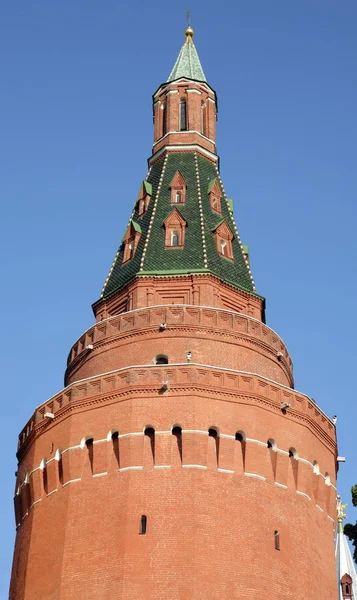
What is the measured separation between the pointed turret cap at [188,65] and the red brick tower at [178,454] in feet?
27.1

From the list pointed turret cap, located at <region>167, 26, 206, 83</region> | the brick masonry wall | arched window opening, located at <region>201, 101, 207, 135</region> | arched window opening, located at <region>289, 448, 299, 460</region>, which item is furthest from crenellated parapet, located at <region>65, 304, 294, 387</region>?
pointed turret cap, located at <region>167, 26, 206, 83</region>

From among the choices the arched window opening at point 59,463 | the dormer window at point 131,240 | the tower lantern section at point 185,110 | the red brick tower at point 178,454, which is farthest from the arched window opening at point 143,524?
the tower lantern section at point 185,110

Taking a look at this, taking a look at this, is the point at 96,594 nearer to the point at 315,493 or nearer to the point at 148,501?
the point at 148,501

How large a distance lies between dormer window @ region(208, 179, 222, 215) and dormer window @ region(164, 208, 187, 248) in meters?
1.61

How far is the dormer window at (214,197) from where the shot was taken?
40.4 metres

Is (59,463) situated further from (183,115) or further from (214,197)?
(183,115)

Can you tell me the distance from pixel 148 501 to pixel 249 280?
1107cm

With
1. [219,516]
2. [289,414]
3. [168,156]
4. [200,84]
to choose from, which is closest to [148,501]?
[219,516]

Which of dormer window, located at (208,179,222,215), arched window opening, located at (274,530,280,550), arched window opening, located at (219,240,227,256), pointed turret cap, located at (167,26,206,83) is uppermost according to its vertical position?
pointed turret cap, located at (167,26,206,83)

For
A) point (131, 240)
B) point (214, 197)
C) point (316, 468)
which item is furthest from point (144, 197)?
point (316, 468)

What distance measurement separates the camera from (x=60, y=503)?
1270 inches

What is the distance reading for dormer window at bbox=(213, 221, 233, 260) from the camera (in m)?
38.9

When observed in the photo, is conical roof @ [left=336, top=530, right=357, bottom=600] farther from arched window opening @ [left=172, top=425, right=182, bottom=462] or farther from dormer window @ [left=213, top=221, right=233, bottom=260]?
dormer window @ [left=213, top=221, right=233, bottom=260]

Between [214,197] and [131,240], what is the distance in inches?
138
